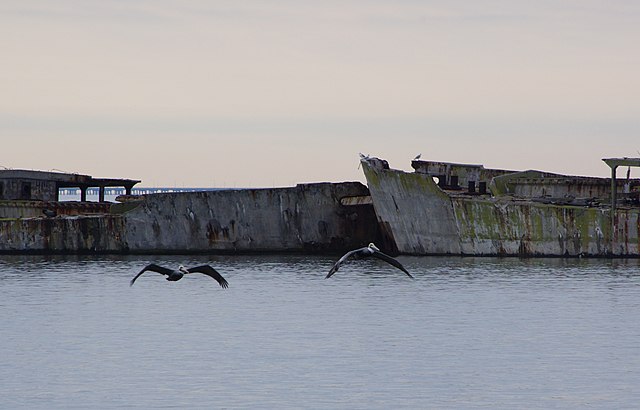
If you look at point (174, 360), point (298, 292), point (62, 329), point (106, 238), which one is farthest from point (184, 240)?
point (174, 360)

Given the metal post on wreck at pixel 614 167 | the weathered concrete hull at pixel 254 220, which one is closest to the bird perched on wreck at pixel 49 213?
the weathered concrete hull at pixel 254 220

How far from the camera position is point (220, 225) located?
6284 centimetres

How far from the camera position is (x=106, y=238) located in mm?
63844

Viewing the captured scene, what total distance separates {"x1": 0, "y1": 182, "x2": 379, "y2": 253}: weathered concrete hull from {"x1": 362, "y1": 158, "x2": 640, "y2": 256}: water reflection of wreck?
7.82 feet

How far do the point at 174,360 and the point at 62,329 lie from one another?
7.44 meters

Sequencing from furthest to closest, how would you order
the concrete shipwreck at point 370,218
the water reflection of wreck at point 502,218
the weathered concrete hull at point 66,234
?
the weathered concrete hull at point 66,234 → the concrete shipwreck at point 370,218 → the water reflection of wreck at point 502,218

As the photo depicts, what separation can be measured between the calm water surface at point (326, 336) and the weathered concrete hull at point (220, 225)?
2.11 m

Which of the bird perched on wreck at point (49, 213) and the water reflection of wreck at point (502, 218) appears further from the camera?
the bird perched on wreck at point (49, 213)

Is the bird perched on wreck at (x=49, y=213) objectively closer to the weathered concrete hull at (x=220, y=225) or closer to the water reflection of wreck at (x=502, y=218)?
the weathered concrete hull at (x=220, y=225)

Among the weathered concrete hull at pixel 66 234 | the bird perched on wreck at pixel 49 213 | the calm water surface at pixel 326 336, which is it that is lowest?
the calm water surface at pixel 326 336

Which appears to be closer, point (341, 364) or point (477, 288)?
point (341, 364)

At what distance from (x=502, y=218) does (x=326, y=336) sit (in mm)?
20575

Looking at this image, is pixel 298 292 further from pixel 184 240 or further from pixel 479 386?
pixel 479 386

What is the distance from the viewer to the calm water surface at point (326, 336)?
3039cm
